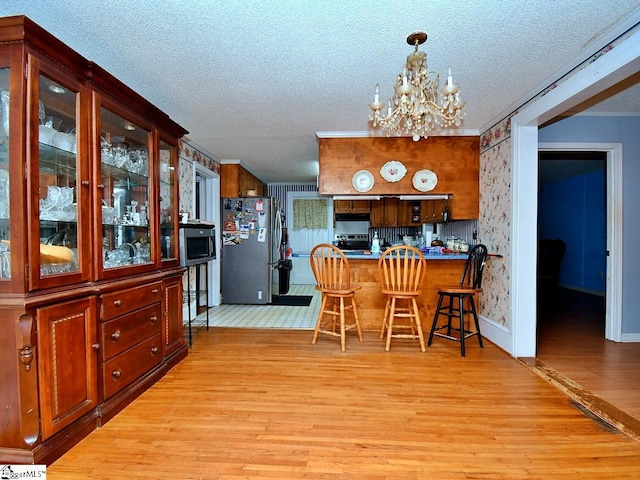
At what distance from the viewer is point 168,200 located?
8.48ft

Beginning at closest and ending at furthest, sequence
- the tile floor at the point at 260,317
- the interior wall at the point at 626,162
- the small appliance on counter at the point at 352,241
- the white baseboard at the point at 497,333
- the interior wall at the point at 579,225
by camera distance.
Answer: the white baseboard at the point at 497,333 → the interior wall at the point at 626,162 → the tile floor at the point at 260,317 → the interior wall at the point at 579,225 → the small appliance on counter at the point at 352,241

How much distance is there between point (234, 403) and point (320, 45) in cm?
231

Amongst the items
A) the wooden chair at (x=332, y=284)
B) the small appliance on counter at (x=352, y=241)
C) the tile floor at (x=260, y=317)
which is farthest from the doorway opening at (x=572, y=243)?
the tile floor at (x=260, y=317)

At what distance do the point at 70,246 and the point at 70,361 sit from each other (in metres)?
0.59

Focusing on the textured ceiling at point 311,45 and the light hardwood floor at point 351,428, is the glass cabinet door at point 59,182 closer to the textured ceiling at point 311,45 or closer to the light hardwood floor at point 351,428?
the textured ceiling at point 311,45

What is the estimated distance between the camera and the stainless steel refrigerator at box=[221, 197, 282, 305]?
4.79 m

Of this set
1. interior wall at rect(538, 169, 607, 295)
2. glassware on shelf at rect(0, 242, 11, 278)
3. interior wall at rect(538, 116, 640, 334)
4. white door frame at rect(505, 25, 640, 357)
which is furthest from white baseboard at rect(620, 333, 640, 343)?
glassware on shelf at rect(0, 242, 11, 278)

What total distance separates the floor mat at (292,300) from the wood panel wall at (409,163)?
2152 millimetres

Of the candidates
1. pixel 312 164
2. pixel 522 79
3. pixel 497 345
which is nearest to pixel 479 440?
pixel 497 345

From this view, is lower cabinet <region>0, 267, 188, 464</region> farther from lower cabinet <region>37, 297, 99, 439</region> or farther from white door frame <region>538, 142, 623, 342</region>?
white door frame <region>538, 142, 623, 342</region>

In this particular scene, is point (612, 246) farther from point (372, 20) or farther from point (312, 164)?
point (312, 164)

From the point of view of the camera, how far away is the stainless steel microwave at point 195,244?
108 inches

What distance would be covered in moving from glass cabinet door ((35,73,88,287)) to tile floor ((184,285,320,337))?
199cm

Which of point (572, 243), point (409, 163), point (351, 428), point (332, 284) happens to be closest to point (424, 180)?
point (409, 163)
